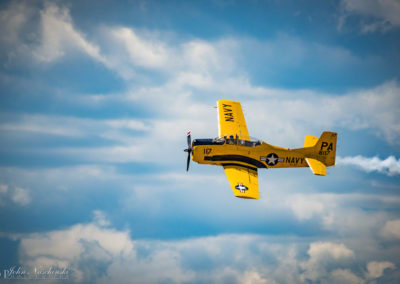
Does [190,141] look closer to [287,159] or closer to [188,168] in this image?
[188,168]

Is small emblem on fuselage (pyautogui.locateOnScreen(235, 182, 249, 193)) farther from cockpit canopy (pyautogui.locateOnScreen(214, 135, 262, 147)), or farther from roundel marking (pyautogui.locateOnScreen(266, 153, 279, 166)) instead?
roundel marking (pyautogui.locateOnScreen(266, 153, 279, 166))

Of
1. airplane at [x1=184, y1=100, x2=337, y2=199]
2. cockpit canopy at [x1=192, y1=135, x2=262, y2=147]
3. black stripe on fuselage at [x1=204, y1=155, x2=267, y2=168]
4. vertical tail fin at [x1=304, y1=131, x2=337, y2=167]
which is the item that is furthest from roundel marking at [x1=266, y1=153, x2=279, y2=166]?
vertical tail fin at [x1=304, y1=131, x2=337, y2=167]

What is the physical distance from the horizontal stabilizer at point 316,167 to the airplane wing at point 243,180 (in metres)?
4.00

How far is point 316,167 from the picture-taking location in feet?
94.7

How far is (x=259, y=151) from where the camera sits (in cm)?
2945

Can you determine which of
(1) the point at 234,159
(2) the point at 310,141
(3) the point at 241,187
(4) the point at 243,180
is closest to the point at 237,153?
(1) the point at 234,159

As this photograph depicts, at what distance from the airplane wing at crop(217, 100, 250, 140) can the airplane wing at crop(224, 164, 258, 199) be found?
8.62ft

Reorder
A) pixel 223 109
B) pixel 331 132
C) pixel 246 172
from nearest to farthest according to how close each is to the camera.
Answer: pixel 246 172
pixel 331 132
pixel 223 109

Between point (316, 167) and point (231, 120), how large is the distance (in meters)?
7.86

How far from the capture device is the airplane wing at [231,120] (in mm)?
31656

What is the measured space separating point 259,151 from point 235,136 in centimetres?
204

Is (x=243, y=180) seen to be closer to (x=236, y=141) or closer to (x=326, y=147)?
(x=236, y=141)

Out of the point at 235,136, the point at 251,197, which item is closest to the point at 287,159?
the point at 235,136

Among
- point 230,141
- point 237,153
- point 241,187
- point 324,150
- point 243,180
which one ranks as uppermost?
point 230,141
